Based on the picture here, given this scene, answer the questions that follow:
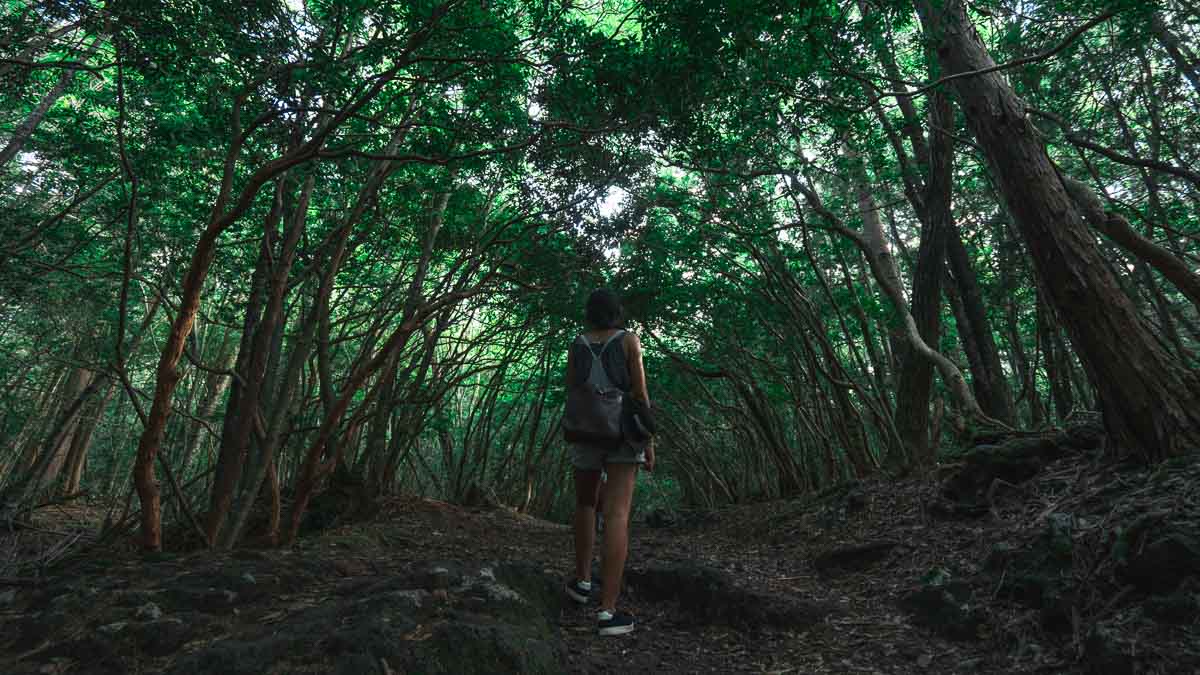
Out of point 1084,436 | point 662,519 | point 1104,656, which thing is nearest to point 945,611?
point 1104,656

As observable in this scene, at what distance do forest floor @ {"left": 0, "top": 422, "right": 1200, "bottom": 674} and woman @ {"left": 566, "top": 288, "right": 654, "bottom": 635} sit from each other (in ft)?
0.52

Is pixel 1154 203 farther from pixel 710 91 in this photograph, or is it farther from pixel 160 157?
pixel 160 157

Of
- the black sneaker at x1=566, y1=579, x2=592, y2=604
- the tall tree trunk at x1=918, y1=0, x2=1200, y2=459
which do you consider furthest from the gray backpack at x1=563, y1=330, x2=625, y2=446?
the tall tree trunk at x1=918, y1=0, x2=1200, y2=459

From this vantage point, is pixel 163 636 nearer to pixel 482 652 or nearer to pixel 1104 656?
pixel 482 652

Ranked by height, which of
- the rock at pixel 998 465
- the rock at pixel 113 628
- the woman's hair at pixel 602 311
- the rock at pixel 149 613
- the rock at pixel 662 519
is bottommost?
the rock at pixel 662 519

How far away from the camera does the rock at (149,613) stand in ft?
6.32

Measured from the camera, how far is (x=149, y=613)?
77.2 inches

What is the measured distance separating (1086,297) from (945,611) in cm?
167

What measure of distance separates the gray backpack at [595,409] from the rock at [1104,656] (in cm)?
178

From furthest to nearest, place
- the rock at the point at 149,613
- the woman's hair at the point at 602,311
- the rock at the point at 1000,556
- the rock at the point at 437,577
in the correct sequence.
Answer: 1. the woman's hair at the point at 602,311
2. the rock at the point at 1000,556
3. the rock at the point at 437,577
4. the rock at the point at 149,613

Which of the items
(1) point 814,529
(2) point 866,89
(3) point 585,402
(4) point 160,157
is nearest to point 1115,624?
(3) point 585,402

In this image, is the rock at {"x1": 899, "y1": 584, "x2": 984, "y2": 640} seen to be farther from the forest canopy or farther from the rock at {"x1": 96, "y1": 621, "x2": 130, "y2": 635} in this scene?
the rock at {"x1": 96, "y1": 621, "x2": 130, "y2": 635}

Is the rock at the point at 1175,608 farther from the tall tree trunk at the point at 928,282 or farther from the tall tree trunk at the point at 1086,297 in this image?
the tall tree trunk at the point at 928,282

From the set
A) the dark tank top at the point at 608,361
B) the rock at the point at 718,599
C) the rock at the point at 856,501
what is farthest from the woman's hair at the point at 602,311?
the rock at the point at 856,501
